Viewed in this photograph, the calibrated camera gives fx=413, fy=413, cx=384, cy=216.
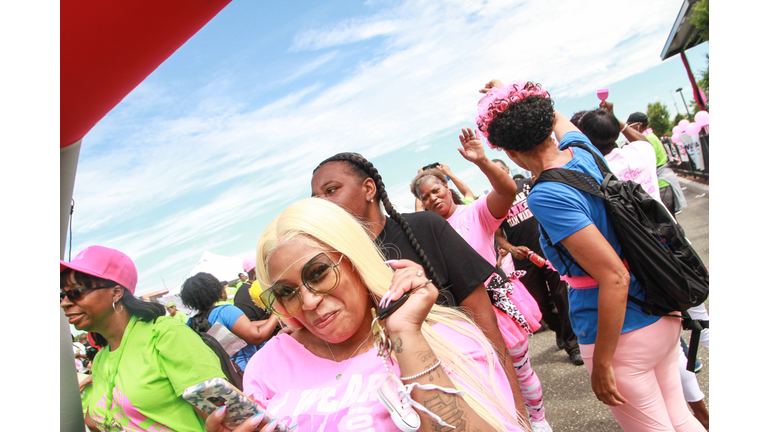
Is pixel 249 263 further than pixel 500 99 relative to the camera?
Yes

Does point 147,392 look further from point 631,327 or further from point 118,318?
point 631,327

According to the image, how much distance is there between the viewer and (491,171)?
2.39 metres

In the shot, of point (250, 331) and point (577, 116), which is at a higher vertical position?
point (577, 116)

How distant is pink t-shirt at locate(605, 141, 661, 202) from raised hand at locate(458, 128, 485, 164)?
4.47 ft

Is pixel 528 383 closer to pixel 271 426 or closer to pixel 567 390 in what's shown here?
pixel 567 390

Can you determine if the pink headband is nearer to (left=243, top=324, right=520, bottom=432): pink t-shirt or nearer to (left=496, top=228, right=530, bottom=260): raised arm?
(left=243, top=324, right=520, bottom=432): pink t-shirt

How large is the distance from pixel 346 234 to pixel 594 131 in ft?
7.65

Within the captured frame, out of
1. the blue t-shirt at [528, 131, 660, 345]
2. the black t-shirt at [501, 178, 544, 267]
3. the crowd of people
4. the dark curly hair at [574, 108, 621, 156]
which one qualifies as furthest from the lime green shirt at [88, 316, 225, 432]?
the black t-shirt at [501, 178, 544, 267]

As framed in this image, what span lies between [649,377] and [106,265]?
275cm

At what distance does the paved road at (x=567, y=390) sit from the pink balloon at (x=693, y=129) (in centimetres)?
1172

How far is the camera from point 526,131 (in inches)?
77.1

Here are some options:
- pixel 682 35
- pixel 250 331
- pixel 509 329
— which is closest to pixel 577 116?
pixel 509 329

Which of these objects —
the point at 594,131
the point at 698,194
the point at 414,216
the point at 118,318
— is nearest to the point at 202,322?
the point at 118,318

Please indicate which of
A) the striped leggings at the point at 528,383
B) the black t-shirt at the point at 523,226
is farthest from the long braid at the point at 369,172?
the black t-shirt at the point at 523,226
